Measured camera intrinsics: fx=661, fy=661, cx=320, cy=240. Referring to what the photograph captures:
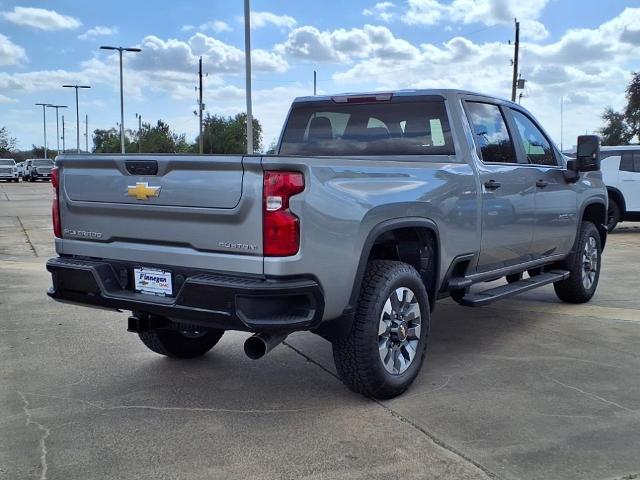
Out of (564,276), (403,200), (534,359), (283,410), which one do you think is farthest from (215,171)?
(564,276)

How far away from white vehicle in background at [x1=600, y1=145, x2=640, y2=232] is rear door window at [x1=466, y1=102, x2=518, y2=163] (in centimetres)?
914

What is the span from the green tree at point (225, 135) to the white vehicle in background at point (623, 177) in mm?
35720

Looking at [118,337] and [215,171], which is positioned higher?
[215,171]

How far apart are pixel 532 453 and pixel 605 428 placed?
23.9 inches

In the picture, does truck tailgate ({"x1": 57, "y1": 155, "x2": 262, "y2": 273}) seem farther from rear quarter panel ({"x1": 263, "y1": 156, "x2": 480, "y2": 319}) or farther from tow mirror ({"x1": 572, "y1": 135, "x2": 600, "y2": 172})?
tow mirror ({"x1": 572, "y1": 135, "x2": 600, "y2": 172})

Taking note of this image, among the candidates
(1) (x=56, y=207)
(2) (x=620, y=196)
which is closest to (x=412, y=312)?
(1) (x=56, y=207)

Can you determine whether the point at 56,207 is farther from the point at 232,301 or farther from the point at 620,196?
the point at 620,196

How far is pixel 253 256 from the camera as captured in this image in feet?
11.2

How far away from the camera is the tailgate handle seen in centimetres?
376

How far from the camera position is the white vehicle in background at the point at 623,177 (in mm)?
13672

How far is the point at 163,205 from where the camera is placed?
3.71m

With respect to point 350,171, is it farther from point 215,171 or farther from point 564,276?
point 564,276

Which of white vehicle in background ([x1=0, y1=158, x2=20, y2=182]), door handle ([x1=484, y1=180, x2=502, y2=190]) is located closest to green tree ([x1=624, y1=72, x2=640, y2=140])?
white vehicle in background ([x1=0, y1=158, x2=20, y2=182])

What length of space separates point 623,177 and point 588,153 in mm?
8446
